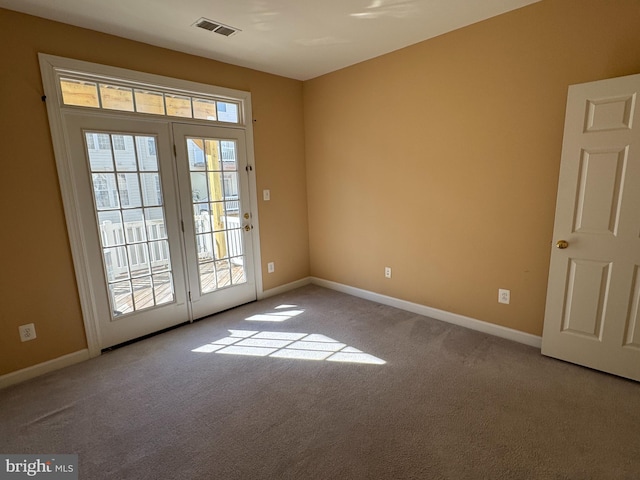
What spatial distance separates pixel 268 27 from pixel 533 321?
3.31 metres

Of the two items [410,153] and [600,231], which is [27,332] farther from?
[600,231]

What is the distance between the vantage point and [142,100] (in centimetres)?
288

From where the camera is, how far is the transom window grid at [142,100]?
255 cm

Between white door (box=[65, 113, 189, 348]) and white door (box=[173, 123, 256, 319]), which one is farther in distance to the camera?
white door (box=[173, 123, 256, 319])

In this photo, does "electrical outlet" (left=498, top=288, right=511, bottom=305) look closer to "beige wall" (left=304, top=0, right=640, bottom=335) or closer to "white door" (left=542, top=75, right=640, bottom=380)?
"beige wall" (left=304, top=0, right=640, bottom=335)

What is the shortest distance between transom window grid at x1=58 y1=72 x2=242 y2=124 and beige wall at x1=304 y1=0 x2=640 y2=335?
1.20 meters

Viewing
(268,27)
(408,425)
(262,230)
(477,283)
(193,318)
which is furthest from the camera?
(262,230)

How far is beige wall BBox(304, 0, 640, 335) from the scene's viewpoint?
2326 millimetres

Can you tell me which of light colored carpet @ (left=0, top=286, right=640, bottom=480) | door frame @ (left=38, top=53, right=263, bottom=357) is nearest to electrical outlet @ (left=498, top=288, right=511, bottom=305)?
light colored carpet @ (left=0, top=286, right=640, bottom=480)

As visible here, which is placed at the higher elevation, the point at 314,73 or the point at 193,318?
the point at 314,73

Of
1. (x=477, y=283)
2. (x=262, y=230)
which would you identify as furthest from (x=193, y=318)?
(x=477, y=283)

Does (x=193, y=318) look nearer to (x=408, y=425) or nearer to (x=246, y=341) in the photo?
(x=246, y=341)

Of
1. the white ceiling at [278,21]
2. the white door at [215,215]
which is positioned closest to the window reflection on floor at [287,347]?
the white door at [215,215]

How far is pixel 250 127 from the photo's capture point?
143 inches
